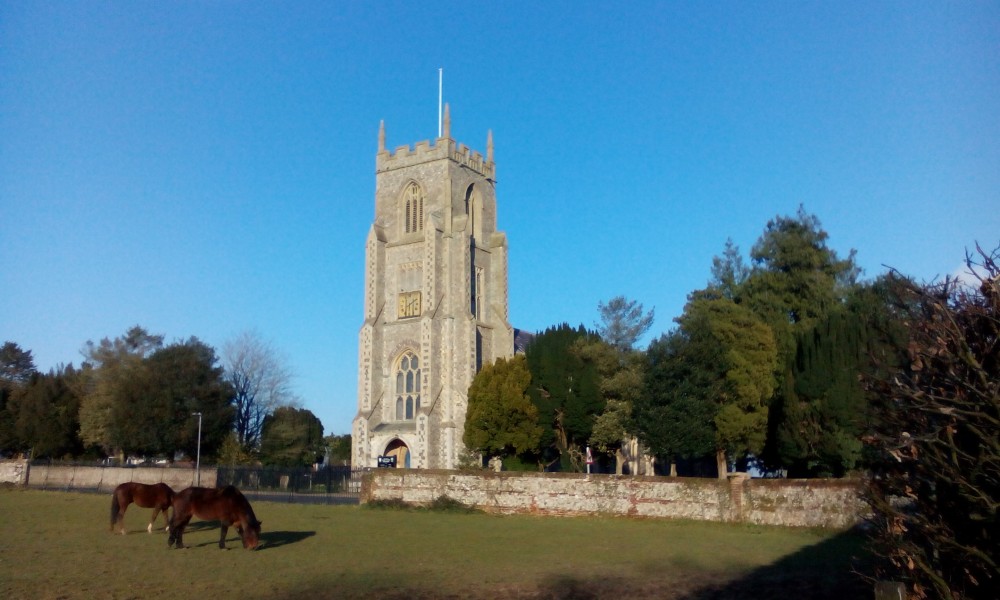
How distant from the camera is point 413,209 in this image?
6419 centimetres

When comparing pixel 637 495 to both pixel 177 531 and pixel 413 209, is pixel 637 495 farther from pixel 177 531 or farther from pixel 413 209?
pixel 413 209

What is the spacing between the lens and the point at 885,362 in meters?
5.93

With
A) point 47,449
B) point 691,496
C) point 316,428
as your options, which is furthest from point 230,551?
point 316,428

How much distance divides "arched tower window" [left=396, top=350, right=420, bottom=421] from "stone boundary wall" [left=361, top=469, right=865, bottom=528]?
2930 cm

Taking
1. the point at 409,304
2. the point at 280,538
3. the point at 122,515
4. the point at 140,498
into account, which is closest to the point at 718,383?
the point at 280,538

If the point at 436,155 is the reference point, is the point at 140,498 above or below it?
below

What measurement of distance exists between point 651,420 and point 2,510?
2806 cm

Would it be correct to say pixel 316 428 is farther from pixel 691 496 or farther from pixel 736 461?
pixel 691 496

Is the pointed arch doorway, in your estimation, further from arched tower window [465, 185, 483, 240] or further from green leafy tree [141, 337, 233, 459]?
arched tower window [465, 185, 483, 240]

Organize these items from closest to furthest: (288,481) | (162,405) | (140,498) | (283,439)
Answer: (140,498), (288,481), (162,405), (283,439)

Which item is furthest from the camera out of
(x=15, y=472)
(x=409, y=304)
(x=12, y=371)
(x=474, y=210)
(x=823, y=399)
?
(x=12, y=371)

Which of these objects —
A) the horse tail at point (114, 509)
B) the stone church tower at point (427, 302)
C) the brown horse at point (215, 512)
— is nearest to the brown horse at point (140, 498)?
the horse tail at point (114, 509)

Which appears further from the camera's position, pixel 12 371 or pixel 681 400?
pixel 12 371

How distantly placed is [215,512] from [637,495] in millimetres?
12469
